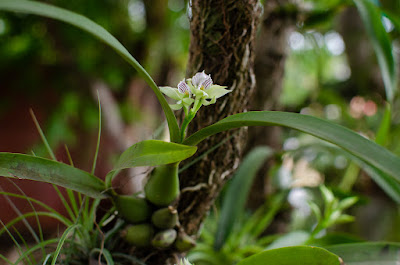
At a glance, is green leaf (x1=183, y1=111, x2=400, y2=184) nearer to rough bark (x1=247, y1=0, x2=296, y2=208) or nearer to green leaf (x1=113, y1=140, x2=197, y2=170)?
green leaf (x1=113, y1=140, x2=197, y2=170)

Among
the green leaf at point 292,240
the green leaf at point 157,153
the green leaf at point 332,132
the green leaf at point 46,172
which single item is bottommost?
the green leaf at point 292,240

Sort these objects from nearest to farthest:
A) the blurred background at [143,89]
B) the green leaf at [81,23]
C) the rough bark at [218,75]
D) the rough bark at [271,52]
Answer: the green leaf at [81,23] → the rough bark at [218,75] → the rough bark at [271,52] → the blurred background at [143,89]

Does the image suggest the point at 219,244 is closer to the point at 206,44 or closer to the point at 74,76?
the point at 206,44

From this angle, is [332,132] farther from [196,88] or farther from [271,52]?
[271,52]

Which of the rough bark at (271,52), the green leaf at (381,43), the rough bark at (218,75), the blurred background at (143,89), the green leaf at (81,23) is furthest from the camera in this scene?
the blurred background at (143,89)

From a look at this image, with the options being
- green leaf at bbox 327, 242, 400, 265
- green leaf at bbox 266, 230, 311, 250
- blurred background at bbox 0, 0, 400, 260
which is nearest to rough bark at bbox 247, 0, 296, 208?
blurred background at bbox 0, 0, 400, 260

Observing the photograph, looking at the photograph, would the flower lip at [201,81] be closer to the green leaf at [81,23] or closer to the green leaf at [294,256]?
the green leaf at [81,23]

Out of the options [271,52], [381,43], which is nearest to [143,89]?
[271,52]

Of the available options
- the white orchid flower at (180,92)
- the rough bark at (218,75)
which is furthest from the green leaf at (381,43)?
the white orchid flower at (180,92)
